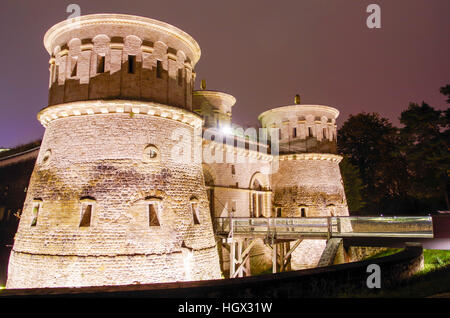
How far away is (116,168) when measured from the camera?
41.3ft

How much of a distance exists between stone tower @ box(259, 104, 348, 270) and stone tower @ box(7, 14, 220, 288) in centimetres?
1073

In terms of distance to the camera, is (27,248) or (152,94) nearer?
(27,248)

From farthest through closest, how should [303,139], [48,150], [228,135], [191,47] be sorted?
[303,139], [228,135], [191,47], [48,150]

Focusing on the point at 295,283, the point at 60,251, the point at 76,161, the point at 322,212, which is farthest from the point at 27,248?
the point at 322,212

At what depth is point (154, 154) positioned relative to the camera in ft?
43.7

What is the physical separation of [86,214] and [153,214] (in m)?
2.39

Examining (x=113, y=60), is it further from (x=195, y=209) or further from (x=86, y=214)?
(x=195, y=209)

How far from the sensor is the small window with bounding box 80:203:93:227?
39.5 ft

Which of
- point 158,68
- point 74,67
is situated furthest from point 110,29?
point 158,68

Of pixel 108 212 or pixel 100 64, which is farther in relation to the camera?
pixel 100 64

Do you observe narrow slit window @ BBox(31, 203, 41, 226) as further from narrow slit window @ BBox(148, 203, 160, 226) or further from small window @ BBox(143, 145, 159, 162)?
small window @ BBox(143, 145, 159, 162)

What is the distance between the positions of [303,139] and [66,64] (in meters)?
16.8

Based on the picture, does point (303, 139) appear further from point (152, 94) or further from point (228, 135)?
point (152, 94)

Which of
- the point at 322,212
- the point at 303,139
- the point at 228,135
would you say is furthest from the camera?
the point at 303,139
